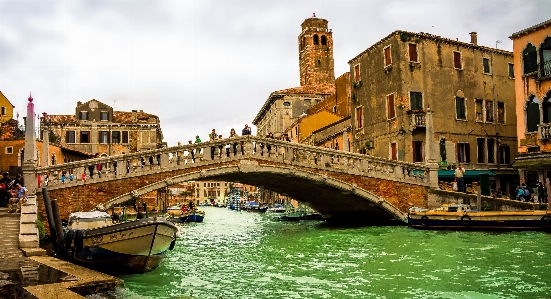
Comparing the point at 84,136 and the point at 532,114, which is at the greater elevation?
the point at 84,136

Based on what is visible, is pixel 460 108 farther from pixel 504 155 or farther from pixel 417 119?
pixel 504 155

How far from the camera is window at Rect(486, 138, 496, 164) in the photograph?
73.3 ft

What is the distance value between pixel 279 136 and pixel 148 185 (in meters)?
26.3

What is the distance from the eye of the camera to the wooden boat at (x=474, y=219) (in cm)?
1423

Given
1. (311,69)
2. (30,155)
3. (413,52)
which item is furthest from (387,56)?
(311,69)

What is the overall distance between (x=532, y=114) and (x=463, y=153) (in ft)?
13.1

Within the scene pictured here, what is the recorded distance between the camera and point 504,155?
22.7m

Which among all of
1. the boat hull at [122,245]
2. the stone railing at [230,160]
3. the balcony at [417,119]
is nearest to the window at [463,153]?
the balcony at [417,119]

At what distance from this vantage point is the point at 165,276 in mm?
9164

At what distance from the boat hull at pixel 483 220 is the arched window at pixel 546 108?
454 centimetres

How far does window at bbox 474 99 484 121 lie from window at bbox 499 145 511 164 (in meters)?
1.58

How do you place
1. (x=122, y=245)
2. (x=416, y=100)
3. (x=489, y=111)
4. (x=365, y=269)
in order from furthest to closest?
(x=489, y=111) < (x=416, y=100) < (x=365, y=269) < (x=122, y=245)

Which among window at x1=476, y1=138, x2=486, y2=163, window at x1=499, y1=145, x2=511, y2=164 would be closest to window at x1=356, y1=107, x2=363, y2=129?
window at x1=476, y1=138, x2=486, y2=163

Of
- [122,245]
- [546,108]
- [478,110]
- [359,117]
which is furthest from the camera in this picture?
[359,117]
